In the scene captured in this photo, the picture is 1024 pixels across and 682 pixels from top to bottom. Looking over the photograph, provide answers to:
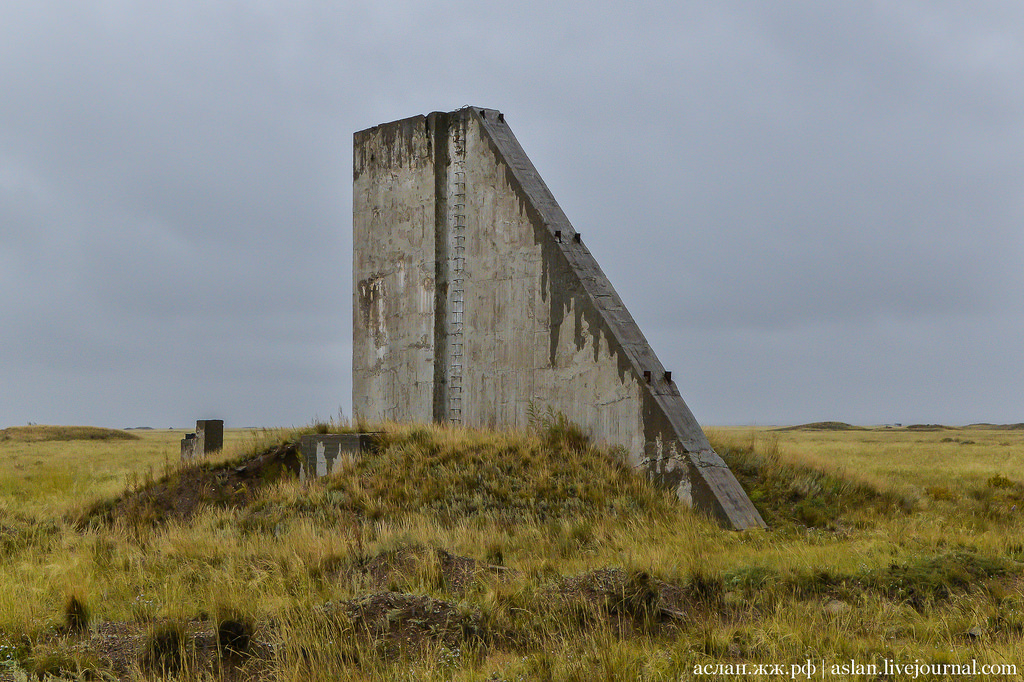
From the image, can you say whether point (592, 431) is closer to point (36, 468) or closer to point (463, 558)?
point (463, 558)

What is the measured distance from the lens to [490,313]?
15328 mm

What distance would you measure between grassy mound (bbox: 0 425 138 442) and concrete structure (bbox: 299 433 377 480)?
37.8 meters

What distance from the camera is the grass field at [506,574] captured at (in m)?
6.52

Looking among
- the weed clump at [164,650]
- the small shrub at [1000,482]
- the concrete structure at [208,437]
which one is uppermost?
the concrete structure at [208,437]

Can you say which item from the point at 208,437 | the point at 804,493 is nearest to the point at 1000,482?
the point at 804,493

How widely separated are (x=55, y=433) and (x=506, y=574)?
4829 centimetres

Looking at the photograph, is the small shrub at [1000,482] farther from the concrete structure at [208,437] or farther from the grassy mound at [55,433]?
the grassy mound at [55,433]

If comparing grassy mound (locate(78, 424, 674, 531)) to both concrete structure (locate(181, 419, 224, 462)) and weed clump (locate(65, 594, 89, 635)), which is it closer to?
concrete structure (locate(181, 419, 224, 462))

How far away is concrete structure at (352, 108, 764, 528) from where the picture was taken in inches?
507

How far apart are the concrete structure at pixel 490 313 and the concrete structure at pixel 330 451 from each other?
1.80 m

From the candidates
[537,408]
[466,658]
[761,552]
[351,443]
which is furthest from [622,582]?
[351,443]

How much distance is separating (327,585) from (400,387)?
340 inches

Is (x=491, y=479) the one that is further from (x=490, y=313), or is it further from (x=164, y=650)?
(x=164, y=650)

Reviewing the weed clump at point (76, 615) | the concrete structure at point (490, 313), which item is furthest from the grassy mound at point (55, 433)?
the weed clump at point (76, 615)
